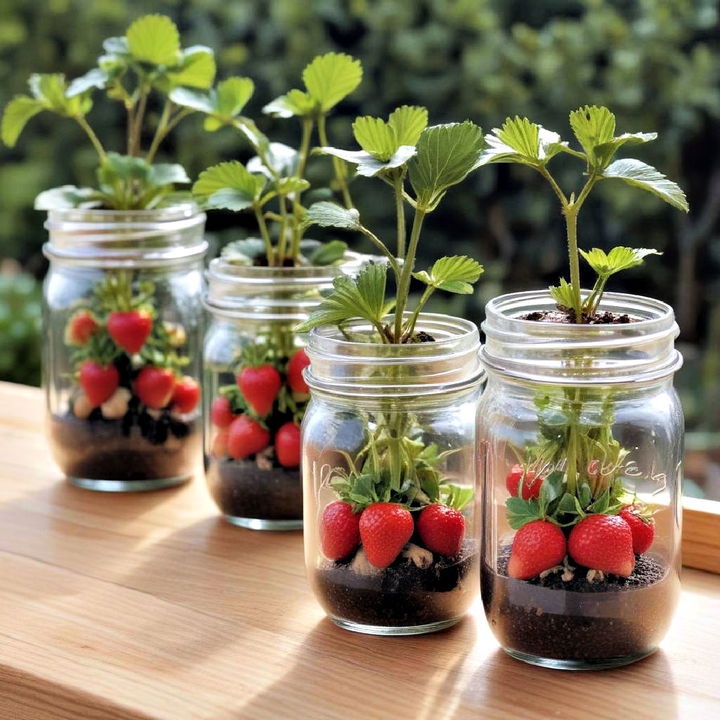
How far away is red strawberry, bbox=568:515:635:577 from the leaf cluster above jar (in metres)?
0.57

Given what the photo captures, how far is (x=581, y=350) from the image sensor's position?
81cm

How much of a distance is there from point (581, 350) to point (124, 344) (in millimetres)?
536

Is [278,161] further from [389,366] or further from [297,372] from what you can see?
[389,366]

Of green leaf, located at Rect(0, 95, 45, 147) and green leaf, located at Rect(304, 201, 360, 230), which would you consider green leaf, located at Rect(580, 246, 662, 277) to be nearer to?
green leaf, located at Rect(304, 201, 360, 230)

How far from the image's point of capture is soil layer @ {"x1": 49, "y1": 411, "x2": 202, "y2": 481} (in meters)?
1.22

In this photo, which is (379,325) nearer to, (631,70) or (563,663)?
(563,663)

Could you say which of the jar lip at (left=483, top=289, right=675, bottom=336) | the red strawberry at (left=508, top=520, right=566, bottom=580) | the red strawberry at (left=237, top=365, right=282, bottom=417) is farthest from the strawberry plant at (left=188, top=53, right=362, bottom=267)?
the red strawberry at (left=508, top=520, right=566, bottom=580)

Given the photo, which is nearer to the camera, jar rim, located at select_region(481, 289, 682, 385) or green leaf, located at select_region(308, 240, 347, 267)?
jar rim, located at select_region(481, 289, 682, 385)

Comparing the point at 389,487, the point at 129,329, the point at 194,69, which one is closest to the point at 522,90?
the point at 194,69

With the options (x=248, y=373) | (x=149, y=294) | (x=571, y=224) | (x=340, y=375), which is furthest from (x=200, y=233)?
(x=571, y=224)

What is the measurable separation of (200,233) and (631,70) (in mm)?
880

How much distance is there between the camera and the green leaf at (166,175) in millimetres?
1198

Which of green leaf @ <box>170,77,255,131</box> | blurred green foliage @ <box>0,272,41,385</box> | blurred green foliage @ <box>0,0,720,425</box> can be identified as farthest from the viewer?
blurred green foliage @ <box>0,272,41,385</box>

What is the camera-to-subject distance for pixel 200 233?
4.07ft
